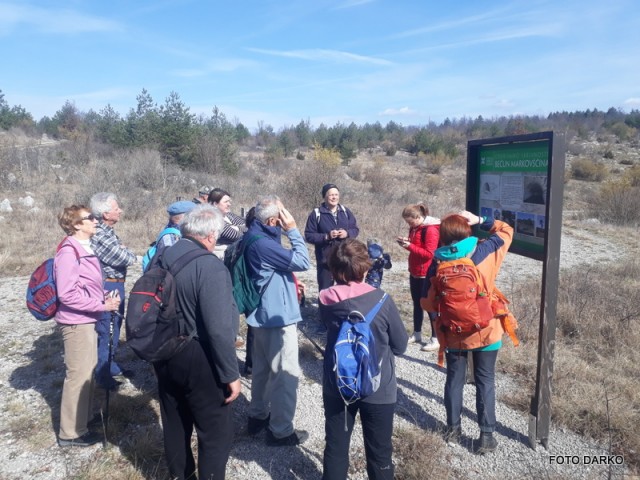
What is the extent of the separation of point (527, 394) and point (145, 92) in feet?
81.2

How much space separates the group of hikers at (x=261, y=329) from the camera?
249 centimetres

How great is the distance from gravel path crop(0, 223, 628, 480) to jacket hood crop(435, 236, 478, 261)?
4.53 feet

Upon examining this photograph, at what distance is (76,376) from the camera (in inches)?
132

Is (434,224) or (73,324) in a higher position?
(434,224)

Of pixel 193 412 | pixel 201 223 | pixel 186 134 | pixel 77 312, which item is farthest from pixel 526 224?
pixel 186 134

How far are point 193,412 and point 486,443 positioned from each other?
2032 millimetres

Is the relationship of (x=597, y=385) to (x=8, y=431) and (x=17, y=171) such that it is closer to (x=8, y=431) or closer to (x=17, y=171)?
(x=8, y=431)

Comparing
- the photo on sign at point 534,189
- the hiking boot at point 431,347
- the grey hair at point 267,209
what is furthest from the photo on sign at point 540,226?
the hiking boot at point 431,347

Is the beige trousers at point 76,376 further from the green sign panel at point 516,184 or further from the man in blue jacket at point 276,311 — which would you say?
the green sign panel at point 516,184

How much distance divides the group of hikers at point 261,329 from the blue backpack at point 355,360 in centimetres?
5

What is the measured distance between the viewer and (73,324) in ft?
10.9

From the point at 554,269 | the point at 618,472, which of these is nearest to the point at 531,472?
the point at 618,472

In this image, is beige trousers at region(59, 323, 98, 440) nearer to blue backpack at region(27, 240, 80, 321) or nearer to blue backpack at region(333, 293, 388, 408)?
blue backpack at region(27, 240, 80, 321)

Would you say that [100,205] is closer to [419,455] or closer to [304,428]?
[304,428]
